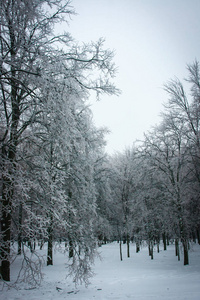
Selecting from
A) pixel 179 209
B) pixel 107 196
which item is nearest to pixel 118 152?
pixel 107 196

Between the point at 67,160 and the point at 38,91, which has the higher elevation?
the point at 38,91

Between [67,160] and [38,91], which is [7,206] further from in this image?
[38,91]

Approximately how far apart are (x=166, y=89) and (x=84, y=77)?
824 centimetres

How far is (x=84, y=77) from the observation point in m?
6.08

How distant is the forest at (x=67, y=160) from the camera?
13.6 ft

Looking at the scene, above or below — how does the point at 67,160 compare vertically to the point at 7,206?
above

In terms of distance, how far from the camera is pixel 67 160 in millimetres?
5492

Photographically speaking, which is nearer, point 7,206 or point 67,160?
point 7,206

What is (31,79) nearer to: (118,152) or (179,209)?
(179,209)

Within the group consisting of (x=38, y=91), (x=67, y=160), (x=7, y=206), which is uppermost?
(x=38, y=91)

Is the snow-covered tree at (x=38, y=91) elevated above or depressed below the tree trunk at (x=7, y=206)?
above

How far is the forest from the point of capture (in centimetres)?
414

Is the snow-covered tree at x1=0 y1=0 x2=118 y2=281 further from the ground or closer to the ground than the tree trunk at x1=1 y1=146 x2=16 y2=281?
further from the ground

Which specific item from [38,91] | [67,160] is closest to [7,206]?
[67,160]
